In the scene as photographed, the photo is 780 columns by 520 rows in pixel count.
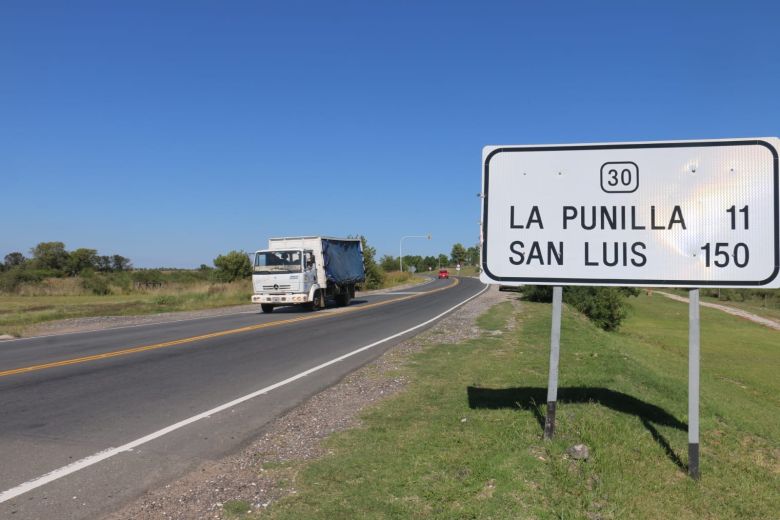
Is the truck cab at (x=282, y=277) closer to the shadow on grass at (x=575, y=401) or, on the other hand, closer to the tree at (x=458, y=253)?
the shadow on grass at (x=575, y=401)

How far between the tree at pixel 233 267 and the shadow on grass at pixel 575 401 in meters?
47.0

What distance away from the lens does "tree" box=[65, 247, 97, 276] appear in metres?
85.4

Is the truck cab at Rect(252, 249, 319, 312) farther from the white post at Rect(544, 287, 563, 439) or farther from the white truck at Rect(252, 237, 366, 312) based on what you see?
the white post at Rect(544, 287, 563, 439)

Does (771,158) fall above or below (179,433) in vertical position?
above

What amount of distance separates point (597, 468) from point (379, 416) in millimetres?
2652

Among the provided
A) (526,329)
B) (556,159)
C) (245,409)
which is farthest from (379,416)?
(526,329)

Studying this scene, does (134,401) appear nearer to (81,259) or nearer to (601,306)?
(601,306)

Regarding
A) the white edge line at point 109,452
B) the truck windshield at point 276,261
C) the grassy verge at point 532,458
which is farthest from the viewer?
the truck windshield at point 276,261

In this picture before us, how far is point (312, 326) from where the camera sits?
17.2 metres

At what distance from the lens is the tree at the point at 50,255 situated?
8329 cm

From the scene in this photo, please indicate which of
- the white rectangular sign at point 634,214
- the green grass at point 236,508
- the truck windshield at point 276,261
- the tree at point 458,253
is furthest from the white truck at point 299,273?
the tree at point 458,253

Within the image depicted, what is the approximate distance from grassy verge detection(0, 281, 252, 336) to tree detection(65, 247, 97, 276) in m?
50.6

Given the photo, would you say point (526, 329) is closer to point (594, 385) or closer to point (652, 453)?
point (594, 385)

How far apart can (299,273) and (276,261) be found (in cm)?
127
